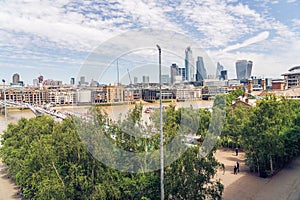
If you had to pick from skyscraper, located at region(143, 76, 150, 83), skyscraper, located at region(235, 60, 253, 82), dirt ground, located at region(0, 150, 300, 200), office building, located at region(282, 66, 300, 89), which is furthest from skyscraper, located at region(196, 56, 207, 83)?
skyscraper, located at region(235, 60, 253, 82)

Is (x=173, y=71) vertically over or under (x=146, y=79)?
over

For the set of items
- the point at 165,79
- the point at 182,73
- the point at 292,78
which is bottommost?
the point at 165,79

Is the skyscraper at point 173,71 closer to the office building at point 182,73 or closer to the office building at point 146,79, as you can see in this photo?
the office building at point 182,73

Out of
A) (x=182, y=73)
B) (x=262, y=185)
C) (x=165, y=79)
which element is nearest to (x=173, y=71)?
(x=165, y=79)

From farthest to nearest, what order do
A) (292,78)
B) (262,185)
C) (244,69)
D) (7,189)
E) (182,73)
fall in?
(244,69), (292,78), (7,189), (262,185), (182,73)

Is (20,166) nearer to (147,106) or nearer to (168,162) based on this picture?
(147,106)

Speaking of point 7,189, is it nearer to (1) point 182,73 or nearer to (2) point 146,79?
(2) point 146,79

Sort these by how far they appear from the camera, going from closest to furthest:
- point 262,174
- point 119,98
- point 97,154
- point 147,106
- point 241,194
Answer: point 97,154 → point 119,98 → point 147,106 → point 241,194 → point 262,174

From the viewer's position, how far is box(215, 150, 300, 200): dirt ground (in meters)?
8.21

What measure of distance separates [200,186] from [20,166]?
6024mm

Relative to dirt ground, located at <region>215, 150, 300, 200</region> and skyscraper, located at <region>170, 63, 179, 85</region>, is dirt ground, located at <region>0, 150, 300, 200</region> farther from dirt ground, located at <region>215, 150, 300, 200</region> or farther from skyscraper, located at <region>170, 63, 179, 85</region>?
skyscraper, located at <region>170, 63, 179, 85</region>

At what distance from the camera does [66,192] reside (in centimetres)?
568

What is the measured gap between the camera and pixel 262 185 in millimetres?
9211

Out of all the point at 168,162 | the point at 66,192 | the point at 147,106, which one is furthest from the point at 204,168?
the point at 66,192
